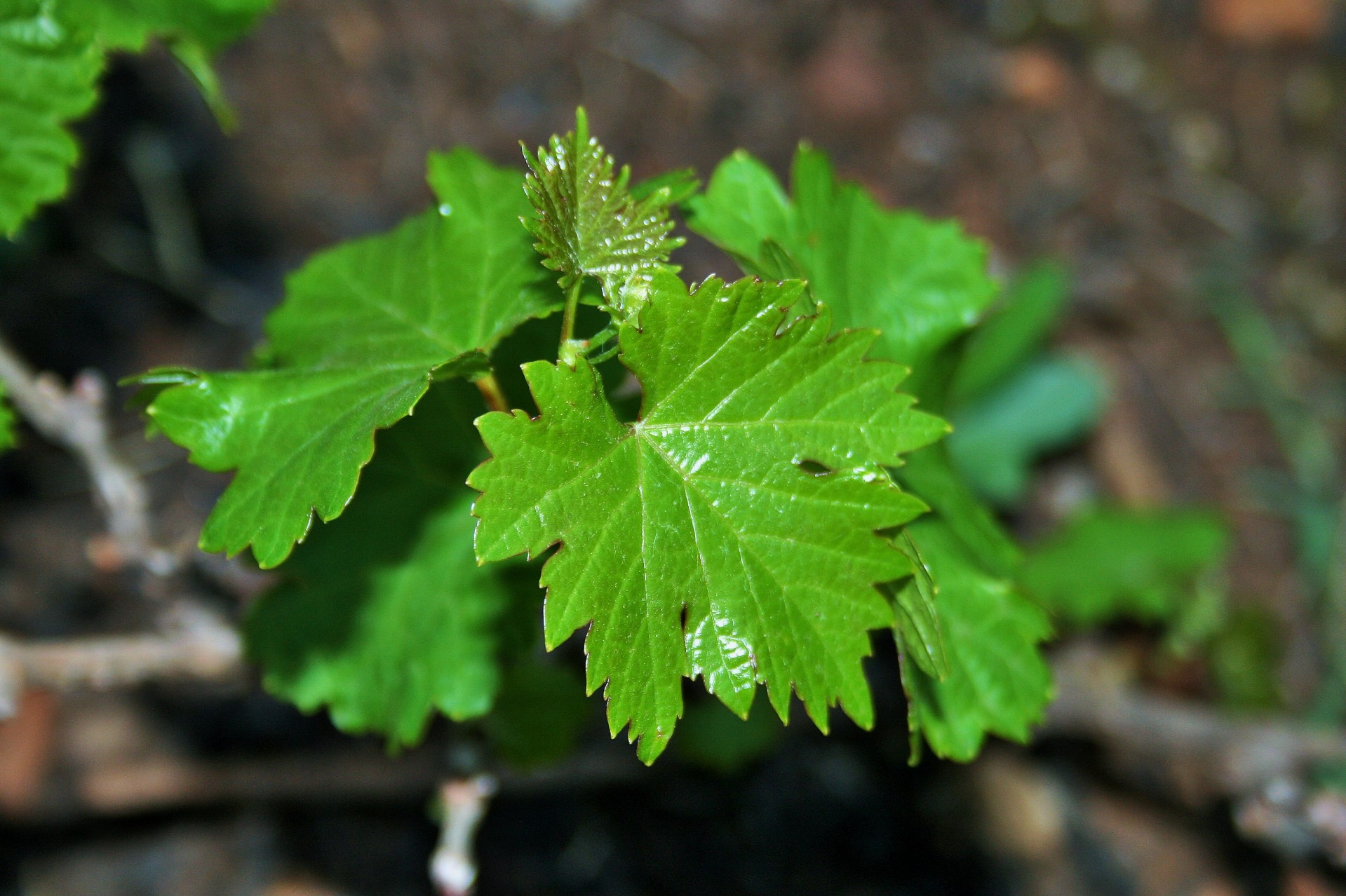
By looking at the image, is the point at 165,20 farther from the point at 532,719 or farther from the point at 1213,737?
the point at 1213,737

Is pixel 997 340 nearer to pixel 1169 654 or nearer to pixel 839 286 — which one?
pixel 1169 654

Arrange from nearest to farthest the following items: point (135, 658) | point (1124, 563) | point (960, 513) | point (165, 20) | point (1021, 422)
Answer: point (165, 20) < point (960, 513) < point (135, 658) < point (1124, 563) < point (1021, 422)

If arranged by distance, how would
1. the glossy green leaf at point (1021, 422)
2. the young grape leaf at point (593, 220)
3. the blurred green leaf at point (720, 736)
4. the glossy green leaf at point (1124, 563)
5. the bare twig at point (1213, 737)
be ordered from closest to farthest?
the young grape leaf at point (593, 220) → the blurred green leaf at point (720, 736) → the bare twig at point (1213, 737) → the glossy green leaf at point (1124, 563) → the glossy green leaf at point (1021, 422)

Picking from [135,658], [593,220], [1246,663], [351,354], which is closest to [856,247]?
[593,220]

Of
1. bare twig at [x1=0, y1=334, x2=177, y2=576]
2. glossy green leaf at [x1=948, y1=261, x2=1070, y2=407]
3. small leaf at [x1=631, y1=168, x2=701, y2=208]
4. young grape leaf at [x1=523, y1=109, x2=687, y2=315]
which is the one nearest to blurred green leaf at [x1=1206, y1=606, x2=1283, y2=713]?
glossy green leaf at [x1=948, y1=261, x2=1070, y2=407]

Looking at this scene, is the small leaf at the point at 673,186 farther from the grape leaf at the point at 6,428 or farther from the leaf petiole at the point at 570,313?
the grape leaf at the point at 6,428

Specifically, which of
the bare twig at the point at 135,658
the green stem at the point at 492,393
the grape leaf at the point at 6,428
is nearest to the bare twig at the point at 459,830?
the bare twig at the point at 135,658

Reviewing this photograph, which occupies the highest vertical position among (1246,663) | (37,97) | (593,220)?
(37,97)
